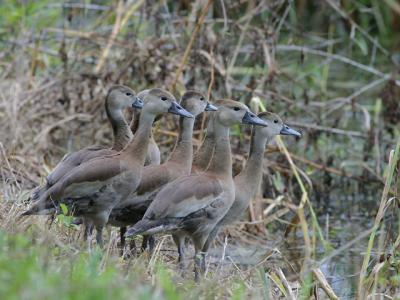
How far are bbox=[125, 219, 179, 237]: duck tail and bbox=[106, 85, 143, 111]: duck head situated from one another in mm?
1150

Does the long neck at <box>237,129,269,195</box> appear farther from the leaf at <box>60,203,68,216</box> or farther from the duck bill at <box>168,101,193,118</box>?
the leaf at <box>60,203,68,216</box>

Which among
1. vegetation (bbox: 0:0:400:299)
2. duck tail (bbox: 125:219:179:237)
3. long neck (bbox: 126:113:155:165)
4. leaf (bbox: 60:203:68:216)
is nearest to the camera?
leaf (bbox: 60:203:68:216)

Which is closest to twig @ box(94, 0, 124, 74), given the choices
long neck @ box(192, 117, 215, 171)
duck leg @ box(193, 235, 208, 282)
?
long neck @ box(192, 117, 215, 171)

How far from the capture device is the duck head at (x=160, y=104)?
21.1 feet

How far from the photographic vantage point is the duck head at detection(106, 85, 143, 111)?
270 inches

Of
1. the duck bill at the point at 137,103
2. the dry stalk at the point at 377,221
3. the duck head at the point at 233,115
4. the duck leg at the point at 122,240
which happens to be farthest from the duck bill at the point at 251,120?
the duck leg at the point at 122,240

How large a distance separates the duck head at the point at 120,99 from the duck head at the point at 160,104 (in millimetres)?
411

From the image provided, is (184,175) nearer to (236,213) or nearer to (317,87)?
(236,213)

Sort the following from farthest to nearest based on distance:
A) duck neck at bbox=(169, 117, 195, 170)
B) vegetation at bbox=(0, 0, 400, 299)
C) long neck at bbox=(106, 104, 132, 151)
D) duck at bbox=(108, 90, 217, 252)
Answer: vegetation at bbox=(0, 0, 400, 299)
long neck at bbox=(106, 104, 132, 151)
duck neck at bbox=(169, 117, 195, 170)
duck at bbox=(108, 90, 217, 252)

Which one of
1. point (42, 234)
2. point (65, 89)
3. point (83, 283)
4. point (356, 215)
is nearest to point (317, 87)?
point (356, 215)

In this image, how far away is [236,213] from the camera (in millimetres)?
6445

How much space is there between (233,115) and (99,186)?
100 cm

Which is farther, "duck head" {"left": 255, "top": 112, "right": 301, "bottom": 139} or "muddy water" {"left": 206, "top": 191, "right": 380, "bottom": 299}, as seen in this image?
"muddy water" {"left": 206, "top": 191, "right": 380, "bottom": 299}

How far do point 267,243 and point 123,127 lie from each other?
217 cm
